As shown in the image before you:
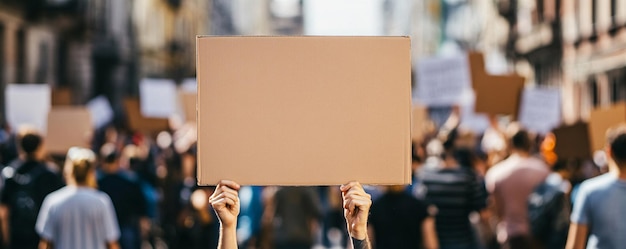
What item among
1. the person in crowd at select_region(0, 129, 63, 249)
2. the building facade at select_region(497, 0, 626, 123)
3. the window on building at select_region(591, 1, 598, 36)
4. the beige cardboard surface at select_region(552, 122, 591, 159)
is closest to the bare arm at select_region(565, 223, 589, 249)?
the beige cardboard surface at select_region(552, 122, 591, 159)

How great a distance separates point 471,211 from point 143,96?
6.66 metres

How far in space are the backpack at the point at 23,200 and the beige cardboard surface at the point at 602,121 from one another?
3.82 meters

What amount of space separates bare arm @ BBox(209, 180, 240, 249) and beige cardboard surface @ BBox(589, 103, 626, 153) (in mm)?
4227

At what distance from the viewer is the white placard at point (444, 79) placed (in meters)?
11.8

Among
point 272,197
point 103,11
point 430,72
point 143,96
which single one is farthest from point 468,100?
point 103,11

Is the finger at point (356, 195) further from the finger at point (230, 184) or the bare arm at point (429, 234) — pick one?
the bare arm at point (429, 234)

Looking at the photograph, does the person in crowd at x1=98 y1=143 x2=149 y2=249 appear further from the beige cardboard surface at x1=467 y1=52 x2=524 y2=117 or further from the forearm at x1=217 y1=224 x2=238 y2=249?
the forearm at x1=217 y1=224 x2=238 y2=249

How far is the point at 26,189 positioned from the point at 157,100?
593 cm

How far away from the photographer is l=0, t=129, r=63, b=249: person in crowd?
24.6ft

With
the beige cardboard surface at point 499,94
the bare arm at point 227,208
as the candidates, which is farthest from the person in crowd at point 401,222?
the bare arm at point 227,208

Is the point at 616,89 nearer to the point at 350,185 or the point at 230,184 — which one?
the point at 350,185

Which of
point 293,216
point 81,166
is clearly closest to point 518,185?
point 293,216

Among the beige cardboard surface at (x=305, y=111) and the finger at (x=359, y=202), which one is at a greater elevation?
the beige cardboard surface at (x=305, y=111)

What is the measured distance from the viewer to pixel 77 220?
637cm
